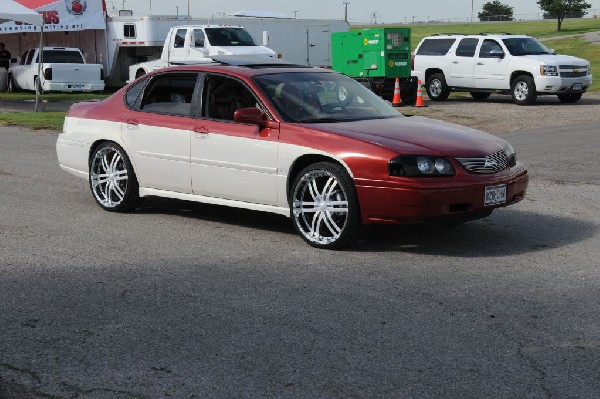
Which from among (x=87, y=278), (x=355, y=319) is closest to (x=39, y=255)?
(x=87, y=278)

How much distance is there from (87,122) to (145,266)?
305 centimetres

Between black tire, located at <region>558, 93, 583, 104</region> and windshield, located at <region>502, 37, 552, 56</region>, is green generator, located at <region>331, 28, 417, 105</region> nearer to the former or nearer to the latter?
windshield, located at <region>502, 37, 552, 56</region>

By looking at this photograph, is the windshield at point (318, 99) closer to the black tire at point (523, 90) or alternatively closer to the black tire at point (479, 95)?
the black tire at point (523, 90)

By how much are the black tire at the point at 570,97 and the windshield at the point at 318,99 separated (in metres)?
18.4

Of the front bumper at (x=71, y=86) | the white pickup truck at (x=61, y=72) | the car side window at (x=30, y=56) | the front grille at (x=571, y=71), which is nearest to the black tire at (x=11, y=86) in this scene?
the white pickup truck at (x=61, y=72)

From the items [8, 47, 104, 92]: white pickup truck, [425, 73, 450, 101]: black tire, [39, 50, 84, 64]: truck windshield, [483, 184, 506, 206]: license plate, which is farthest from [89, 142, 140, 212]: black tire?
[39, 50, 84, 64]: truck windshield

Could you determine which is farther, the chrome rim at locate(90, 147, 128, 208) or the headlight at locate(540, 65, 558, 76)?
the headlight at locate(540, 65, 558, 76)

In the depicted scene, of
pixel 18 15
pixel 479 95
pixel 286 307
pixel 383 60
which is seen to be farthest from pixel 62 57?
pixel 286 307

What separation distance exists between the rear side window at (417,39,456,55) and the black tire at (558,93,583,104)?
3.35m

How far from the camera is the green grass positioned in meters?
19.9

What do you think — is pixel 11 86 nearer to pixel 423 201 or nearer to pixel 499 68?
pixel 499 68

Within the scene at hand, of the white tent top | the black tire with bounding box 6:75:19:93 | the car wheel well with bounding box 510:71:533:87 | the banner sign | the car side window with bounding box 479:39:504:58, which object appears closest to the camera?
the white tent top

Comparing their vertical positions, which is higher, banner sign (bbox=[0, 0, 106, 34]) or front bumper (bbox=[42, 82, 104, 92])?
banner sign (bbox=[0, 0, 106, 34])

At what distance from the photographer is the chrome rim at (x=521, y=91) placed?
1009 inches
